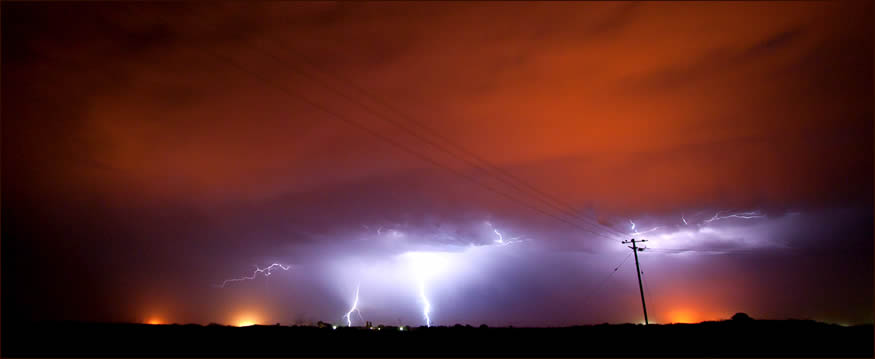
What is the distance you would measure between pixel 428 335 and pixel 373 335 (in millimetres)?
2170

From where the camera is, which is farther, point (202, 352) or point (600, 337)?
point (600, 337)

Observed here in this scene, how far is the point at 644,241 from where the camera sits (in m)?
30.8

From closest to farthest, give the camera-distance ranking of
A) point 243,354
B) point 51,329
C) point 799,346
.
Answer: point 243,354 < point 799,346 < point 51,329

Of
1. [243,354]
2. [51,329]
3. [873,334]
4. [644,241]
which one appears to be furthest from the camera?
[644,241]

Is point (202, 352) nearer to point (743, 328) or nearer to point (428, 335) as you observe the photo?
point (428, 335)

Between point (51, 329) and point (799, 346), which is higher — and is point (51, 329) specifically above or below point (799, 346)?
above

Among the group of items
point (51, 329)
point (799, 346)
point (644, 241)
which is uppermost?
point (644, 241)

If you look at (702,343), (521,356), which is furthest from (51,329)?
(702,343)

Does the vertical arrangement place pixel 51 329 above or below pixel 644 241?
below

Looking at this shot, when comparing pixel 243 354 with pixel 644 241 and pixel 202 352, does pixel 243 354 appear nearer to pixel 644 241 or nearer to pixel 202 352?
pixel 202 352

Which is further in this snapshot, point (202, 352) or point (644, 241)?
point (644, 241)

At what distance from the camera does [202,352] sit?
39.9 feet

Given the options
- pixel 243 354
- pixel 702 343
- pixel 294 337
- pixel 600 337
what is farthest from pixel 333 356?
pixel 702 343

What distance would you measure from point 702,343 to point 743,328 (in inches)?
182
